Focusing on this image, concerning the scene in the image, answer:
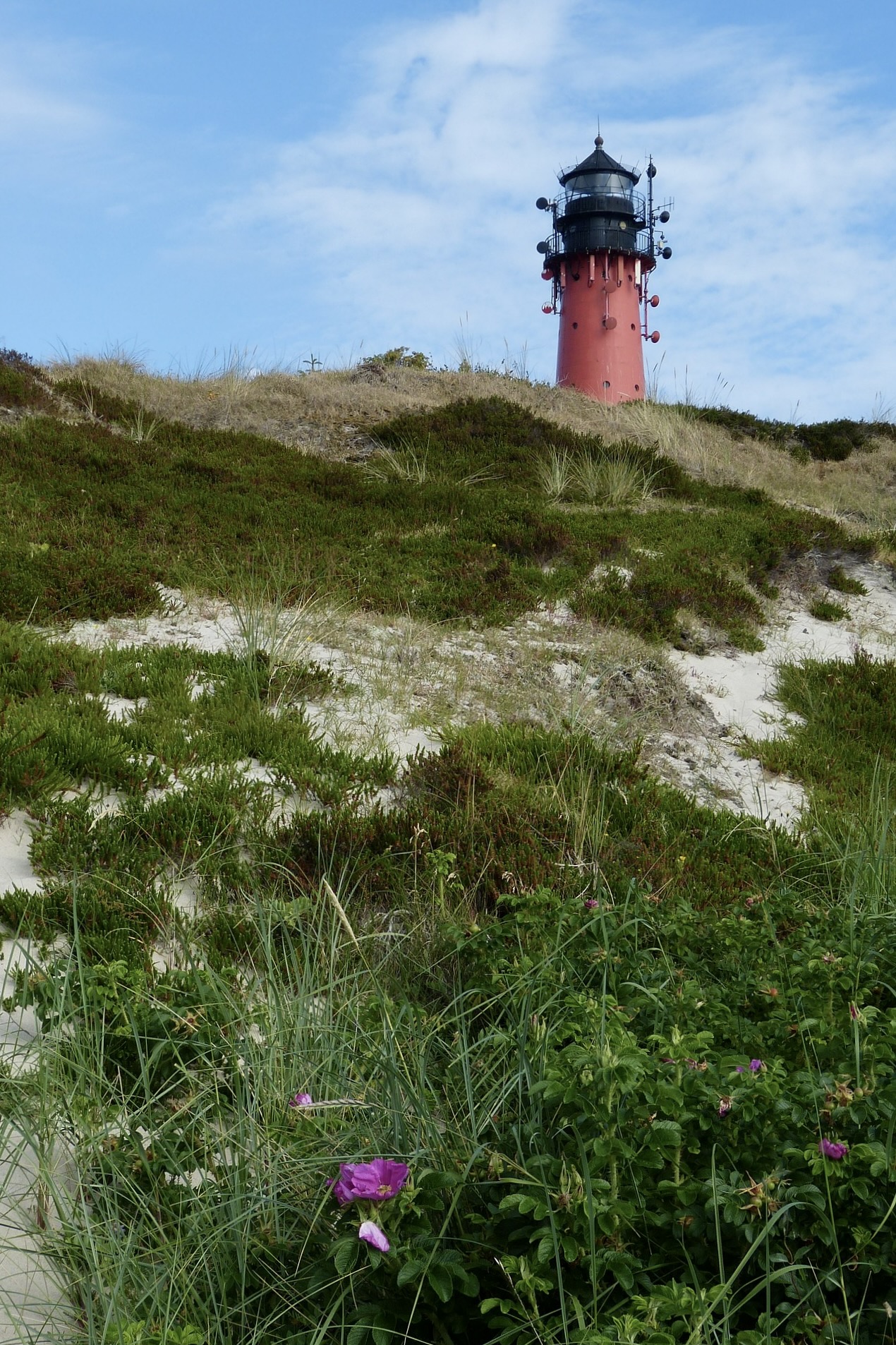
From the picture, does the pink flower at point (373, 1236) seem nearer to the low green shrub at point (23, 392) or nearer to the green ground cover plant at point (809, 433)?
the low green shrub at point (23, 392)

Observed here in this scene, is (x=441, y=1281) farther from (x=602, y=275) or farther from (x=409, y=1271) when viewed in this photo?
(x=602, y=275)

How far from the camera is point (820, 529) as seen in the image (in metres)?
13.2

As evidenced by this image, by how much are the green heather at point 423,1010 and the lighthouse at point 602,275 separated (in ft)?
76.8

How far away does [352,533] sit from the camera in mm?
11164

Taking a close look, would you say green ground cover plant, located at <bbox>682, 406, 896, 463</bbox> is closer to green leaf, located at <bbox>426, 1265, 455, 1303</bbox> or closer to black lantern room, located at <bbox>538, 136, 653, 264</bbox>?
black lantern room, located at <bbox>538, 136, 653, 264</bbox>

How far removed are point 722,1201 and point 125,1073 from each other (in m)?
2.09

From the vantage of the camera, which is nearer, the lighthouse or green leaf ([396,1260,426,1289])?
green leaf ([396,1260,426,1289])

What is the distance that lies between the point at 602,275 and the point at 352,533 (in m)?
23.0

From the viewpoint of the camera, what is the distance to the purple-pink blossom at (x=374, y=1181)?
208 cm

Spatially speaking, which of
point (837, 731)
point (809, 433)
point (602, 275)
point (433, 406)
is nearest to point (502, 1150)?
point (837, 731)

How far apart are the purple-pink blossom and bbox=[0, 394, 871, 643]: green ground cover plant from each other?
6.62 m

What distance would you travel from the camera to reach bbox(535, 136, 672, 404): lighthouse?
30.6 m

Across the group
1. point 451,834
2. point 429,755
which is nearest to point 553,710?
point 429,755

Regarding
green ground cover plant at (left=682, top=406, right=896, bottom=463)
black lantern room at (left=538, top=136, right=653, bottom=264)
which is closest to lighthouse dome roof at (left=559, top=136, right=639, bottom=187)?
black lantern room at (left=538, top=136, right=653, bottom=264)
